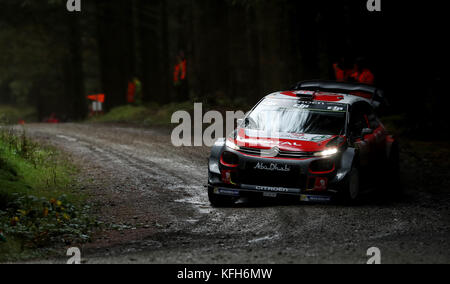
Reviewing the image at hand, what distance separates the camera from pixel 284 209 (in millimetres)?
11305

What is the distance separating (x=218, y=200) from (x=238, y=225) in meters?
1.54

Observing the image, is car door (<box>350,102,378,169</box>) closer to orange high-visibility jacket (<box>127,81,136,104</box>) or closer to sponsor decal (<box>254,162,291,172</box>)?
sponsor decal (<box>254,162,291,172</box>)

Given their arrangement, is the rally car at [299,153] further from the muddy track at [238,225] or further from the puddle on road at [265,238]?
the puddle on road at [265,238]

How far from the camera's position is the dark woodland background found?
71.6 feet

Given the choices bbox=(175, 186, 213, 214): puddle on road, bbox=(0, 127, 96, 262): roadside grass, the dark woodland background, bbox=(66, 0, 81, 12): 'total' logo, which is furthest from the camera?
bbox=(66, 0, 81, 12): 'total' logo

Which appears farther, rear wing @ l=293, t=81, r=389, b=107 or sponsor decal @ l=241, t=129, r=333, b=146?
rear wing @ l=293, t=81, r=389, b=107

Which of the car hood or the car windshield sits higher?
the car windshield

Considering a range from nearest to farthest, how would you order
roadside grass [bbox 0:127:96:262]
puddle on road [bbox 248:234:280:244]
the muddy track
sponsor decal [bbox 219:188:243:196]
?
1. the muddy track
2. puddle on road [bbox 248:234:280:244]
3. roadside grass [bbox 0:127:96:262]
4. sponsor decal [bbox 219:188:243:196]

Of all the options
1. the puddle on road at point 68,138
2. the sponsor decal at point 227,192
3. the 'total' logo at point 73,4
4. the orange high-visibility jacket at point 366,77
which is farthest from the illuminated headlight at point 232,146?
the 'total' logo at point 73,4

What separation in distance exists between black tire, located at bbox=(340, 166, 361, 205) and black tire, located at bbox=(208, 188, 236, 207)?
1851 millimetres

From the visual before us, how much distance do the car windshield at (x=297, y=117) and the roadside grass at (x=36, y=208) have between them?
10.4 feet

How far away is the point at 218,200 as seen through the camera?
39.2 feet

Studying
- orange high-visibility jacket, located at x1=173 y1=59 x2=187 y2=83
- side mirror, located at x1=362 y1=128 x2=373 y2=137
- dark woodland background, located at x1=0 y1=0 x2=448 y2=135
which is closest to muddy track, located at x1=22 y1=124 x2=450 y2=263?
side mirror, located at x1=362 y1=128 x2=373 y2=137
